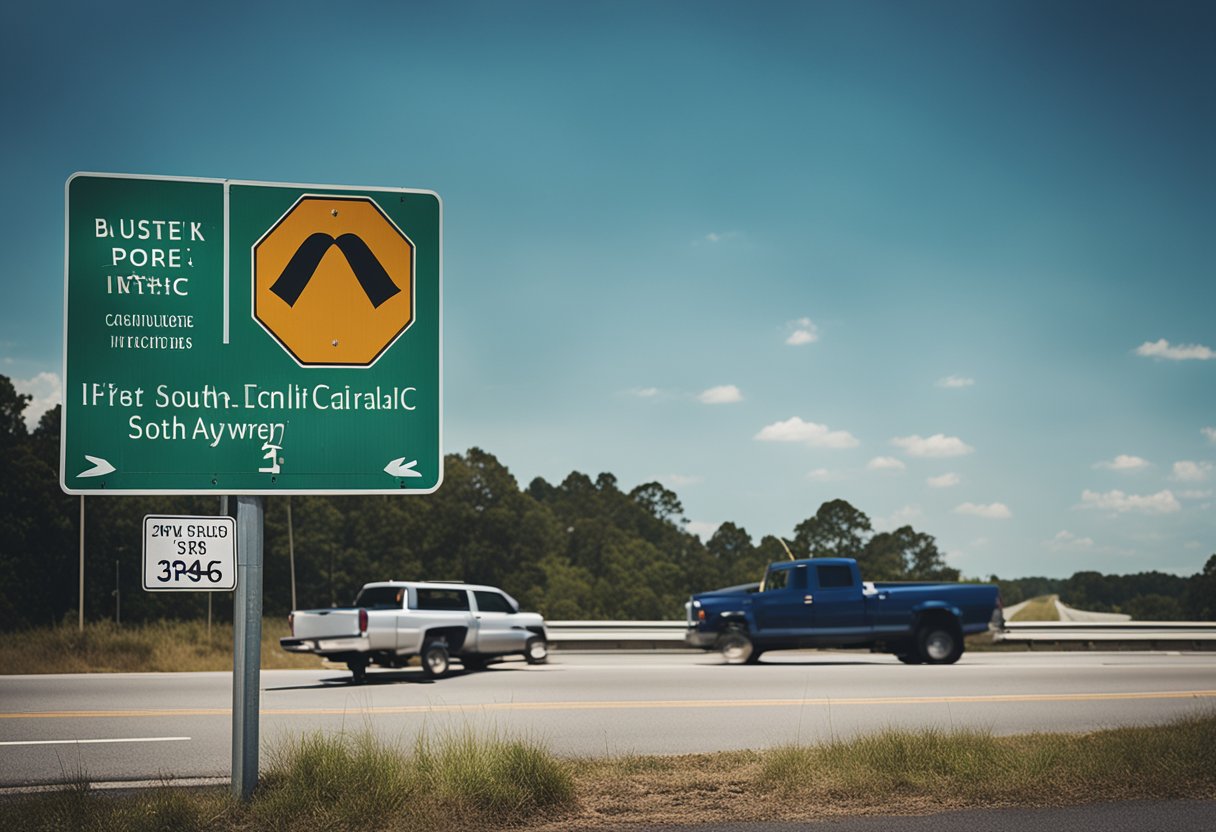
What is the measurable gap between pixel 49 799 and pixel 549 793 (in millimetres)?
3179

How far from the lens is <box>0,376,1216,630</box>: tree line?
225 ft

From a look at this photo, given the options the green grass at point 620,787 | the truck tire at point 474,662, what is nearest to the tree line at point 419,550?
the truck tire at point 474,662

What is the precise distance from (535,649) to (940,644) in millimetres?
8115

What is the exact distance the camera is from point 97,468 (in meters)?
7.41

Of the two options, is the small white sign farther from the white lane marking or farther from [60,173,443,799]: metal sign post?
the white lane marking

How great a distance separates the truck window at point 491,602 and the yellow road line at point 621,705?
6.67m

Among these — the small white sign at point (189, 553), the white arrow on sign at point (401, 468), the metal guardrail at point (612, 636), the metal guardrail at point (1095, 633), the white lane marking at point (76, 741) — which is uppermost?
the white arrow on sign at point (401, 468)

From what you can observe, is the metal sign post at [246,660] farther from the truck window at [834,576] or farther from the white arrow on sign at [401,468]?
the truck window at [834,576]

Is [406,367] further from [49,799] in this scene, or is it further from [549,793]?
[49,799]

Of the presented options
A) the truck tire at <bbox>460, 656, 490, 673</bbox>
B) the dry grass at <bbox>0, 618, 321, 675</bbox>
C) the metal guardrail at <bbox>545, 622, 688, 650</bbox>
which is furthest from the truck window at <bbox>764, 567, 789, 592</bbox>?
the dry grass at <bbox>0, 618, 321, 675</bbox>

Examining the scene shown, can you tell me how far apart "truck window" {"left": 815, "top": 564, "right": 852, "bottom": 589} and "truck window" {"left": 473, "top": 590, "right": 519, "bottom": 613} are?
20.7 feet

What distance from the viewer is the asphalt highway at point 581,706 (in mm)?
11453

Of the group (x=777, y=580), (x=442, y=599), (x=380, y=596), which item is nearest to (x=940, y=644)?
(x=777, y=580)

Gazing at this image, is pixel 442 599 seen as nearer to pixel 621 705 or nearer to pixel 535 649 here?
pixel 535 649
